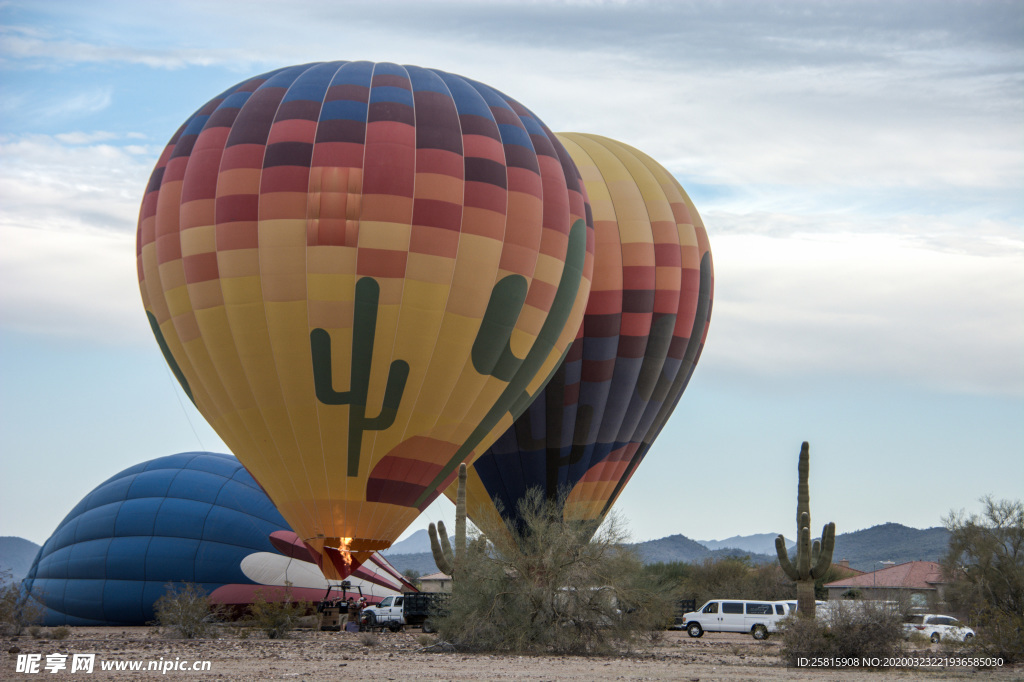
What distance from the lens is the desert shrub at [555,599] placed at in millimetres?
17969

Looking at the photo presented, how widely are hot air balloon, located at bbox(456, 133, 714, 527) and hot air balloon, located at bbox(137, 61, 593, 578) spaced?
4.39 m

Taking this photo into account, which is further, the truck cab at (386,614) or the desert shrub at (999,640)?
the truck cab at (386,614)

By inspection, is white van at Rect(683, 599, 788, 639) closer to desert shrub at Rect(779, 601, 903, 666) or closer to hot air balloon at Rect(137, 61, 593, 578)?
desert shrub at Rect(779, 601, 903, 666)

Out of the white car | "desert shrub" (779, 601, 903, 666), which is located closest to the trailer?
"desert shrub" (779, 601, 903, 666)

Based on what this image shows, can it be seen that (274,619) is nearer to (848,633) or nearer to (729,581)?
(848,633)

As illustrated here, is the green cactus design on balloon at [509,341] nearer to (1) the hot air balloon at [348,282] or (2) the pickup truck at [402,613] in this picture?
(1) the hot air balloon at [348,282]

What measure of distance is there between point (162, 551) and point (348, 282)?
37.7 feet

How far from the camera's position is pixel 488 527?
2119 cm

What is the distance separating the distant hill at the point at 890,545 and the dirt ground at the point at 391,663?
152457 mm

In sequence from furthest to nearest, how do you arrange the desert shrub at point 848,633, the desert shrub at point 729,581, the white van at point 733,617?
the desert shrub at point 729,581 → the white van at point 733,617 → the desert shrub at point 848,633

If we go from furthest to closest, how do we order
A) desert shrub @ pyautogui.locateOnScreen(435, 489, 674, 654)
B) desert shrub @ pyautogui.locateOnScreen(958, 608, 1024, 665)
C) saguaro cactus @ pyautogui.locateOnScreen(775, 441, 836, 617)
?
desert shrub @ pyautogui.locateOnScreen(435, 489, 674, 654), desert shrub @ pyautogui.locateOnScreen(958, 608, 1024, 665), saguaro cactus @ pyautogui.locateOnScreen(775, 441, 836, 617)

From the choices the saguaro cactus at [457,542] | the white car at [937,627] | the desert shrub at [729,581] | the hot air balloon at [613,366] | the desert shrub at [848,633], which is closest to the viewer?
the desert shrub at [848,633]

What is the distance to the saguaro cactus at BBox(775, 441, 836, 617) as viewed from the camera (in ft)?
52.7

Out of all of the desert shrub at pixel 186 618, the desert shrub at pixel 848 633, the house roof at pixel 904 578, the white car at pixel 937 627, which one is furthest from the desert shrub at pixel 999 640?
the house roof at pixel 904 578
